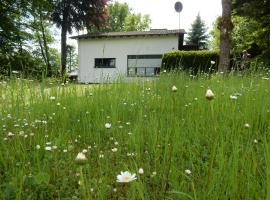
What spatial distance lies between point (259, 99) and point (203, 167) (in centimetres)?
159

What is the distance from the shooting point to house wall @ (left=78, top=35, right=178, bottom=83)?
84.2ft

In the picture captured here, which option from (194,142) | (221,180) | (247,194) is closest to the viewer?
(247,194)

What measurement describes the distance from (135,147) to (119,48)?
24751mm

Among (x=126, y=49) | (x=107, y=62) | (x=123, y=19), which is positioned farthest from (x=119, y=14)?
(x=126, y=49)

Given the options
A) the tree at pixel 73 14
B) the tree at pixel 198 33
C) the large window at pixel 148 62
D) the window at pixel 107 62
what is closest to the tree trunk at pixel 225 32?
the large window at pixel 148 62

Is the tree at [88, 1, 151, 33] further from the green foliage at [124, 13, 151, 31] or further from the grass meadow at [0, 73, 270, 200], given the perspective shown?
the grass meadow at [0, 73, 270, 200]

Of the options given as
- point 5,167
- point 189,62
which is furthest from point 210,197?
point 189,62

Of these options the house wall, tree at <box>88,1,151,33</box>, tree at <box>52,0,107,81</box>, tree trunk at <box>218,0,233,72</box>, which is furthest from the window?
tree at <box>88,1,151,33</box>

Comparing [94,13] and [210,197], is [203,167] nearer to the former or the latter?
[210,197]

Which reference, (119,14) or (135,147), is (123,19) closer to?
(119,14)

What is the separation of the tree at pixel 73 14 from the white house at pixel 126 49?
78.6 inches

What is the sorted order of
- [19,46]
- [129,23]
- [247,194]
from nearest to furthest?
[247,194] < [19,46] < [129,23]

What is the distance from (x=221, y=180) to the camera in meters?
1.82

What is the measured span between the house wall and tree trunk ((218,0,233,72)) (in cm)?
1418
